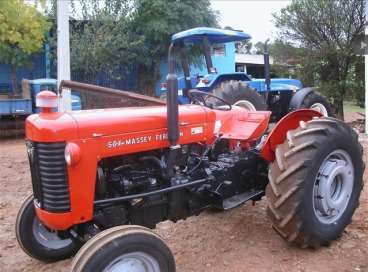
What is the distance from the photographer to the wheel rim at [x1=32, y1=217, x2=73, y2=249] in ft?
12.6

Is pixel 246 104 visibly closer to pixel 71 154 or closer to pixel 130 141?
pixel 130 141

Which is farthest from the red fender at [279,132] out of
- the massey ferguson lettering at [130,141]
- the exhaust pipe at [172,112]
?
the massey ferguson lettering at [130,141]

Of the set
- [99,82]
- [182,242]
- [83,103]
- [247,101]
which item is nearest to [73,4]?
[99,82]

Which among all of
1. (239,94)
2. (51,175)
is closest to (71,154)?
(51,175)

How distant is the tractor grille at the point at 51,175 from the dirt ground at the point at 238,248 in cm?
102

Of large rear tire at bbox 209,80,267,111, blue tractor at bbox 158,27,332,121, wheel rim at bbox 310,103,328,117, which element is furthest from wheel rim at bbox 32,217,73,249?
wheel rim at bbox 310,103,328,117

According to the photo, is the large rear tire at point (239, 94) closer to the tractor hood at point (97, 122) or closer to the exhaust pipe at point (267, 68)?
the exhaust pipe at point (267, 68)

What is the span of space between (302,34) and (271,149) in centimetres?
982

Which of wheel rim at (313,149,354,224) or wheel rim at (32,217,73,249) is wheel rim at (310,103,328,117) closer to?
wheel rim at (313,149,354,224)

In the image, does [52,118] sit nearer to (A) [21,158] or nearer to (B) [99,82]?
(A) [21,158]

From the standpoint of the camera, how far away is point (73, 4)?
16219mm

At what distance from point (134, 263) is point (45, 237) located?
4.16 ft

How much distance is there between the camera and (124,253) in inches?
112

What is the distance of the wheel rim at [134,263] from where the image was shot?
2.88 m
